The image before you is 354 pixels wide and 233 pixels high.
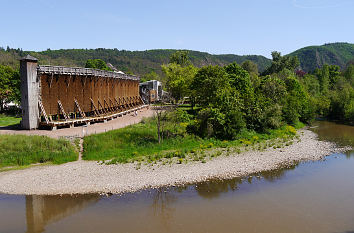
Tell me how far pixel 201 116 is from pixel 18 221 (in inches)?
819

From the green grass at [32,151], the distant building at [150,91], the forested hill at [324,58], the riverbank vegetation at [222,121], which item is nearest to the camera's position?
the green grass at [32,151]

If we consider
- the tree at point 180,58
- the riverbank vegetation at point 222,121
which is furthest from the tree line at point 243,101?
the tree at point 180,58

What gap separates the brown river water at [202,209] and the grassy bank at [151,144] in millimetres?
6436

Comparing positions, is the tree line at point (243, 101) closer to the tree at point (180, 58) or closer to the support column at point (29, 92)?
the support column at point (29, 92)

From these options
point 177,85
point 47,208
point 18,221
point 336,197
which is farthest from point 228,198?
point 177,85

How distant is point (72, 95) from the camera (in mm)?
35375

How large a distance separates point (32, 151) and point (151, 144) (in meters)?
10.6

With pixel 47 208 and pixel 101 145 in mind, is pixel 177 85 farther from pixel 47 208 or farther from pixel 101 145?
pixel 47 208

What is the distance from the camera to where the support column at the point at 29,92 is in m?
29.6

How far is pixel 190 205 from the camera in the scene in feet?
53.6

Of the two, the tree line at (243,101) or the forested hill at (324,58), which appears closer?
the tree line at (243,101)

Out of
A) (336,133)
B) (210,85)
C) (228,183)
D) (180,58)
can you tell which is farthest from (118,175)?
(180,58)

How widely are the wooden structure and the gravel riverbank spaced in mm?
11830

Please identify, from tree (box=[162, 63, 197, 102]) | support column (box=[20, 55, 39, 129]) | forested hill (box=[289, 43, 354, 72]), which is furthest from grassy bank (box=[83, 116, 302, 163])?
forested hill (box=[289, 43, 354, 72])
